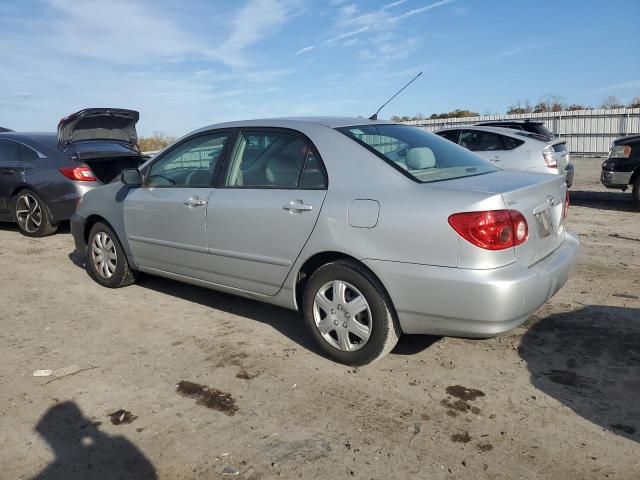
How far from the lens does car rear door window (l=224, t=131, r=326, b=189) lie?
3855 mm

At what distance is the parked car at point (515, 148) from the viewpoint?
980cm

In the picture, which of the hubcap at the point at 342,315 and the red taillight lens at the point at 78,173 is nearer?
the hubcap at the point at 342,315

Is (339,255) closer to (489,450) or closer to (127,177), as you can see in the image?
(489,450)

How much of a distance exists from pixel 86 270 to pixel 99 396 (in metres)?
3.37

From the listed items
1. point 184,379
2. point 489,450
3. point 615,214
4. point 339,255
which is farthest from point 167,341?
point 615,214

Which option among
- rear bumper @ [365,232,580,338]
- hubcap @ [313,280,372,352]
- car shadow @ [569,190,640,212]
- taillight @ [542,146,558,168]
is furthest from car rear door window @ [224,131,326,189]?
car shadow @ [569,190,640,212]

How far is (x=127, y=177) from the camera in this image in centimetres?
499

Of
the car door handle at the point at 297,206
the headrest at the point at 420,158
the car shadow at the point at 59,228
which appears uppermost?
the headrest at the point at 420,158

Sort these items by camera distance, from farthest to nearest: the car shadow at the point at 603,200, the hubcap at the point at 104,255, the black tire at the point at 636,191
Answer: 1. the car shadow at the point at 603,200
2. the black tire at the point at 636,191
3. the hubcap at the point at 104,255

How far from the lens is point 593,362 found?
3.62 meters

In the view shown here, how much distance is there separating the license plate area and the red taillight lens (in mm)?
6509

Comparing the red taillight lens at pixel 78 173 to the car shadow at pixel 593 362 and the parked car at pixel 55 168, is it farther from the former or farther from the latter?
the car shadow at pixel 593 362

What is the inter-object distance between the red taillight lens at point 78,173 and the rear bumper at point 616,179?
340 inches

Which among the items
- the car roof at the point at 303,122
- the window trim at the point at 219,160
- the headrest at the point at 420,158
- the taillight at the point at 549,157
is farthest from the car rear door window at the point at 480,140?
the window trim at the point at 219,160
